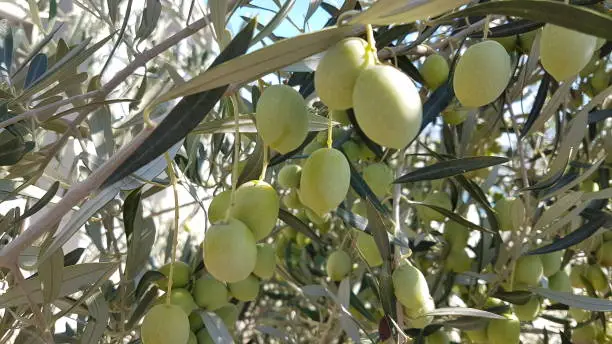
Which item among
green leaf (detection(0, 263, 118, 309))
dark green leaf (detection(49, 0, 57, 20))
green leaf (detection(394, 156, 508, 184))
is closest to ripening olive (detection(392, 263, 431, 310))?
green leaf (detection(394, 156, 508, 184))

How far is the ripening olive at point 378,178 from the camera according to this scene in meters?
0.86

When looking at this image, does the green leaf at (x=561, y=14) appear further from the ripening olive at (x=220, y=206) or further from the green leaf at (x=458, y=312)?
the green leaf at (x=458, y=312)

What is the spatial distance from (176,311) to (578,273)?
81 centimetres

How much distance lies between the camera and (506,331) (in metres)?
0.86

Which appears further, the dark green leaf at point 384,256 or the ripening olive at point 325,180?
the dark green leaf at point 384,256

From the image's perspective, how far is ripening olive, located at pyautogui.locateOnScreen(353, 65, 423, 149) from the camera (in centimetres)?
36

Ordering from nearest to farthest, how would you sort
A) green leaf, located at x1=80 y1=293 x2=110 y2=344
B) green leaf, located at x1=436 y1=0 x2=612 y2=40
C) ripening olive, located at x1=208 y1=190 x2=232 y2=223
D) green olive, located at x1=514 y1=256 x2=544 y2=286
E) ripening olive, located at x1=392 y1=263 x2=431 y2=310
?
1. green leaf, located at x1=436 y1=0 x2=612 y2=40
2. ripening olive, located at x1=208 y1=190 x2=232 y2=223
3. ripening olive, located at x1=392 y1=263 x2=431 y2=310
4. green leaf, located at x1=80 y1=293 x2=110 y2=344
5. green olive, located at x1=514 y1=256 x2=544 y2=286

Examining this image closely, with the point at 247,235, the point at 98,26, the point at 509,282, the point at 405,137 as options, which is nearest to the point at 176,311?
the point at 247,235

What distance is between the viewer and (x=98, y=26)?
1.51 metres

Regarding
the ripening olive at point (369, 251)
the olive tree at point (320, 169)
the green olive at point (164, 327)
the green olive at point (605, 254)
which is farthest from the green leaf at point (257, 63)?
the green olive at point (605, 254)

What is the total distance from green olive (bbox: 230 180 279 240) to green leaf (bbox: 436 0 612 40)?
0.22m

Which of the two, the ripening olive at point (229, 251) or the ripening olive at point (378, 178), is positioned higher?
the ripening olive at point (378, 178)

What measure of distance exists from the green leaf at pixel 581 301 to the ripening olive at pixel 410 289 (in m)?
0.22

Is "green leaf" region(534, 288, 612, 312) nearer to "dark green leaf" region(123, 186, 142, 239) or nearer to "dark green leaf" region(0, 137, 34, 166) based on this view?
"dark green leaf" region(123, 186, 142, 239)
